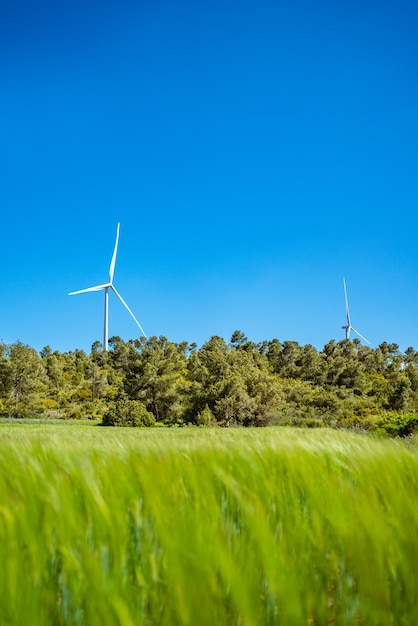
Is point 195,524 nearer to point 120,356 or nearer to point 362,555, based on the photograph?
point 362,555

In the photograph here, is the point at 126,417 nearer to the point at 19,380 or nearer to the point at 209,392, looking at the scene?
the point at 209,392

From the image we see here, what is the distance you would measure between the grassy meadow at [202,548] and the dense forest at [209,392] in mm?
23793

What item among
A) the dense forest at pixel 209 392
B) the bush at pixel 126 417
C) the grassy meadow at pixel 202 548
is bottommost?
the grassy meadow at pixel 202 548

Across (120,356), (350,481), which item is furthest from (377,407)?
(350,481)

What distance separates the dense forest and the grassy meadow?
2379 centimetres

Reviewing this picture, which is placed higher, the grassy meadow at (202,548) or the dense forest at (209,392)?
the dense forest at (209,392)

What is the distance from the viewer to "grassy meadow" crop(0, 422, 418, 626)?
2.92ft

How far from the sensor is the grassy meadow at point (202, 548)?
0.89 metres

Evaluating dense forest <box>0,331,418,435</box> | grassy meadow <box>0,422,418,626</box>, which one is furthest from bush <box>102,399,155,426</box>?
grassy meadow <box>0,422,418,626</box>

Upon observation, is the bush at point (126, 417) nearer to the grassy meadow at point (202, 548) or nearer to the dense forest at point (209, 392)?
the dense forest at point (209, 392)

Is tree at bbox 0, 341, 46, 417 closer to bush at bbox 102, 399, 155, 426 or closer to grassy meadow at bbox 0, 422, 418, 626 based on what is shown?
bush at bbox 102, 399, 155, 426

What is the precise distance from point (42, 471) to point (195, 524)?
1.61 feet

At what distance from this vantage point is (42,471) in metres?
1.32

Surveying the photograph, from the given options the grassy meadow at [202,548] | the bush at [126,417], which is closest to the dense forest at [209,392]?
the bush at [126,417]
